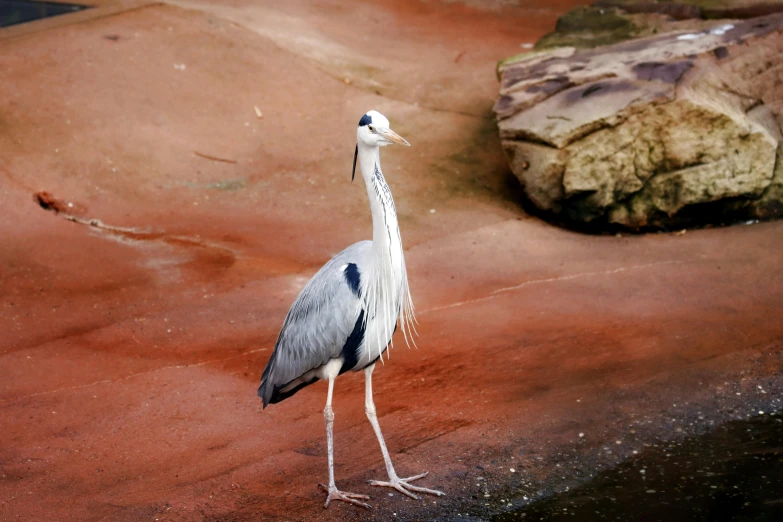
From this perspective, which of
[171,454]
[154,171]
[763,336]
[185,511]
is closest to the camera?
[185,511]

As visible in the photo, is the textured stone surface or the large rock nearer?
the large rock

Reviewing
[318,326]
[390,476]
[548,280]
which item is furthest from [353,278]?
[548,280]

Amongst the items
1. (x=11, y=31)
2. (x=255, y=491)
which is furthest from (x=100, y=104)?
(x=255, y=491)

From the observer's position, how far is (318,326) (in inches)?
193

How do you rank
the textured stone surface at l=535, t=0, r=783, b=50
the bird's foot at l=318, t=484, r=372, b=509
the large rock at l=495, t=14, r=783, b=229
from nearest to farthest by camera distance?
the bird's foot at l=318, t=484, r=372, b=509
the large rock at l=495, t=14, r=783, b=229
the textured stone surface at l=535, t=0, r=783, b=50

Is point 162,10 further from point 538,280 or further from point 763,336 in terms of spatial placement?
point 763,336

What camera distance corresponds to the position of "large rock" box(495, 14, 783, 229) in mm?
8055

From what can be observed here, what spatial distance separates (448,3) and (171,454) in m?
11.4

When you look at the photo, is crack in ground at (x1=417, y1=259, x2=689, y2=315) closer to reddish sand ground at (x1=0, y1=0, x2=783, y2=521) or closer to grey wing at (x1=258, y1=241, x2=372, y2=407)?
reddish sand ground at (x1=0, y1=0, x2=783, y2=521)

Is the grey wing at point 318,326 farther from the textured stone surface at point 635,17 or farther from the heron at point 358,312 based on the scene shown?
the textured stone surface at point 635,17

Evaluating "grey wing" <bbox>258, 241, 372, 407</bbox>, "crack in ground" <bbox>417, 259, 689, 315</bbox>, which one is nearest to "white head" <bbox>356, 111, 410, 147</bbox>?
"grey wing" <bbox>258, 241, 372, 407</bbox>

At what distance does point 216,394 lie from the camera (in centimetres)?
577

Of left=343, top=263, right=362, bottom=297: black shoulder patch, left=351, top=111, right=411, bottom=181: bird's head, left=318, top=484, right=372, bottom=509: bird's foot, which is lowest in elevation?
left=318, top=484, right=372, bottom=509: bird's foot

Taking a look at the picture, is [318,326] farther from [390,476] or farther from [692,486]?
[692,486]
